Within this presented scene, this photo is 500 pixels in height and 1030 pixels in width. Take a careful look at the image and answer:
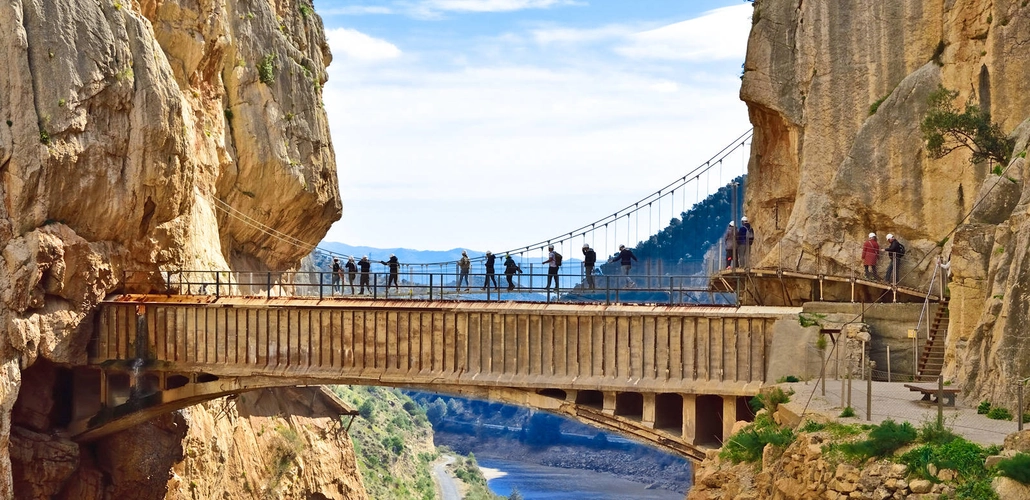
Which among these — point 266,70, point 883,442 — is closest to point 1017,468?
point 883,442

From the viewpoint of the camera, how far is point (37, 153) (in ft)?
104

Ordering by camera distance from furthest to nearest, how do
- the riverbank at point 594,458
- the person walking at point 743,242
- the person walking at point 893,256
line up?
1. the riverbank at point 594,458
2. the person walking at point 743,242
3. the person walking at point 893,256

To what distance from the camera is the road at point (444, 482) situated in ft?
241

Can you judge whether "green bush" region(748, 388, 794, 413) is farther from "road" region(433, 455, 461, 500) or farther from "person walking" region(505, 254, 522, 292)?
"road" region(433, 455, 461, 500)

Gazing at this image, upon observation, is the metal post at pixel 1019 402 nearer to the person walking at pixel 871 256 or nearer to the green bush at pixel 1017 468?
the green bush at pixel 1017 468

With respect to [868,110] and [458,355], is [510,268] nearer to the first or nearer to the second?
[458,355]

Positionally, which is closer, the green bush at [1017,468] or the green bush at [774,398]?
the green bush at [1017,468]

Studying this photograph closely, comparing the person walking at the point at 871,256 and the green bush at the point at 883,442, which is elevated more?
the person walking at the point at 871,256

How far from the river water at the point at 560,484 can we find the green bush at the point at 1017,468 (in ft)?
227

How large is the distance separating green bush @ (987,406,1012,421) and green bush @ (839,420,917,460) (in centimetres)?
267

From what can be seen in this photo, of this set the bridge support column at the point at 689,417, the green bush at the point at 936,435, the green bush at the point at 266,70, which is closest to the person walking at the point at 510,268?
the bridge support column at the point at 689,417

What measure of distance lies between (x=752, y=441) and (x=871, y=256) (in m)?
11.9

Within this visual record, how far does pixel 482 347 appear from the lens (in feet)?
102

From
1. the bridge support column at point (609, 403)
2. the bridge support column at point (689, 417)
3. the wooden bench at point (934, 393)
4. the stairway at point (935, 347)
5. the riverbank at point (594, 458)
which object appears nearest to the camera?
the wooden bench at point (934, 393)
